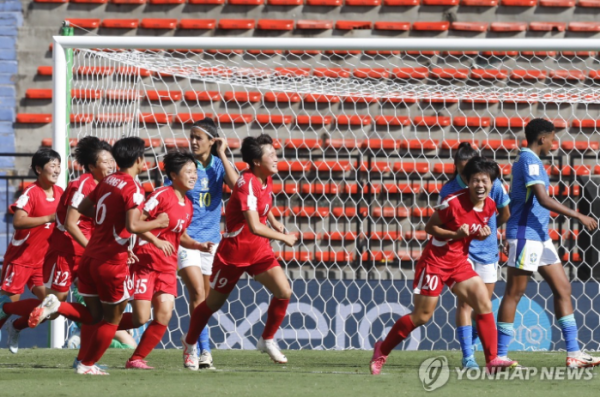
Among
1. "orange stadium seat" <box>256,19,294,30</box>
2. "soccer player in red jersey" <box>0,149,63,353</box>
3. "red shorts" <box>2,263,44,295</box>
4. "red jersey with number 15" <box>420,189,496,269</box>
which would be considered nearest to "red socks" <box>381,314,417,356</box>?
"red jersey with number 15" <box>420,189,496,269</box>

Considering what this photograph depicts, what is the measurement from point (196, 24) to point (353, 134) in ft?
8.21

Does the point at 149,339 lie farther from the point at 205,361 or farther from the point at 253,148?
the point at 253,148

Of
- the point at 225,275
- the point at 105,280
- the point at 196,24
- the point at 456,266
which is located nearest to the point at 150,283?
the point at 225,275

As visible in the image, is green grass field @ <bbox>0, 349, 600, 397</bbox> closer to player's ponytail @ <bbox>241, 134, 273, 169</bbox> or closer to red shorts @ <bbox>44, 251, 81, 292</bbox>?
red shorts @ <bbox>44, 251, 81, 292</bbox>

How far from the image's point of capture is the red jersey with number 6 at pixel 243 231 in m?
5.98

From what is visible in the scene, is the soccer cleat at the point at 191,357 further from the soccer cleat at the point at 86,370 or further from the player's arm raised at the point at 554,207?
the player's arm raised at the point at 554,207

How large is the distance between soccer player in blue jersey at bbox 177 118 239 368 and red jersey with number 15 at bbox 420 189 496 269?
1.51 meters

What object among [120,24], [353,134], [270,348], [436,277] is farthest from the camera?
[120,24]

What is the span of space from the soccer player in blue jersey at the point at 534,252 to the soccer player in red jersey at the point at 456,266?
59 centimetres

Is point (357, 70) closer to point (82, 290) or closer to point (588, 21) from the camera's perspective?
point (588, 21)

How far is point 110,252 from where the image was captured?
5375 mm

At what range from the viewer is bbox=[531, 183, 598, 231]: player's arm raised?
6.00 m

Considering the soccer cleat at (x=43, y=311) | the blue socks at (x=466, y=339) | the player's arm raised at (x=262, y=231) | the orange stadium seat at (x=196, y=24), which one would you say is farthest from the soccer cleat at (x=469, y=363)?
the orange stadium seat at (x=196, y=24)

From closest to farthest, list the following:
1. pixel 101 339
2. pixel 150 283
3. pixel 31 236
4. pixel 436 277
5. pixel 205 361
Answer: pixel 101 339
pixel 436 277
pixel 150 283
pixel 205 361
pixel 31 236
